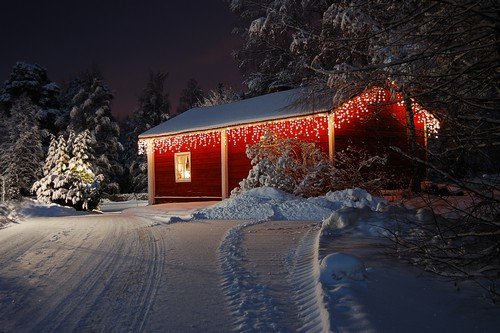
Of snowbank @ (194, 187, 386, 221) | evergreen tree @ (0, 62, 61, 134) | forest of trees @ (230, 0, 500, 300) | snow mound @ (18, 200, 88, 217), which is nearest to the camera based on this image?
forest of trees @ (230, 0, 500, 300)

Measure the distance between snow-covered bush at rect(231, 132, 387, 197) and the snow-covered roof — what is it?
52.1 inches

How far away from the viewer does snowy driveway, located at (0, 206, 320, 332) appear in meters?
4.49

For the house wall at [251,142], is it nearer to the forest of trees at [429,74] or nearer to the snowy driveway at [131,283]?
the forest of trees at [429,74]

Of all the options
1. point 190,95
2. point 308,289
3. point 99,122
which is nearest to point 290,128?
point 308,289

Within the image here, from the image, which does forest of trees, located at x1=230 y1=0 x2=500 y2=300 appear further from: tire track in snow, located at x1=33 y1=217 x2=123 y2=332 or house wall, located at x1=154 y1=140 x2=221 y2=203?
house wall, located at x1=154 y1=140 x2=221 y2=203

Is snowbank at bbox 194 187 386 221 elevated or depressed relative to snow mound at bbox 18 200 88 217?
elevated

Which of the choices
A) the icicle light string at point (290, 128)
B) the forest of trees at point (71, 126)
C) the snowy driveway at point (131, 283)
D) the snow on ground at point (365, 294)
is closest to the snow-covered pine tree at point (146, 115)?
the forest of trees at point (71, 126)

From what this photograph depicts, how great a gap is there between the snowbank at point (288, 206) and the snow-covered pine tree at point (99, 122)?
26215 millimetres

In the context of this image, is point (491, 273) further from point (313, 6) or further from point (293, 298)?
point (313, 6)

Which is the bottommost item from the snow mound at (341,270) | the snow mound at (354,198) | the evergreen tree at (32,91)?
the snow mound at (341,270)

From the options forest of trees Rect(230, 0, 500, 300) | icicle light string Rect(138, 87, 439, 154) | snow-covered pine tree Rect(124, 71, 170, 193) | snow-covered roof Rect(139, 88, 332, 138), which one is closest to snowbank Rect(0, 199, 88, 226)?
snow-covered roof Rect(139, 88, 332, 138)

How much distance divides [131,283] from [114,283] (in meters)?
0.23

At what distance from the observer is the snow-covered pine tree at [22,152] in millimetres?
33281

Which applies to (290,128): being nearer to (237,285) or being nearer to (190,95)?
(237,285)
